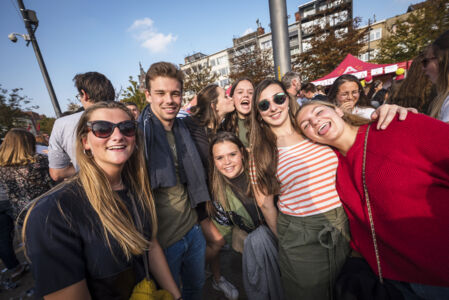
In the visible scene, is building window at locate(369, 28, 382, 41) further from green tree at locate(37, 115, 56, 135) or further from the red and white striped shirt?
green tree at locate(37, 115, 56, 135)

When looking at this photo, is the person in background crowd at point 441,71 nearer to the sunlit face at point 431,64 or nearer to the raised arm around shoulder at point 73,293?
the sunlit face at point 431,64

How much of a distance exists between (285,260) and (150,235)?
4.19 feet

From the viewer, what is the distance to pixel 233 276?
2.96m

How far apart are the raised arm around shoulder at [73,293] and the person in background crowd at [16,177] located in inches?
116

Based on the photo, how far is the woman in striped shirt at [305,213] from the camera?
1642 millimetres

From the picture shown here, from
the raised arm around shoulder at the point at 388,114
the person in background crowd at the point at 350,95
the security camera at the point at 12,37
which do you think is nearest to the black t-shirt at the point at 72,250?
the raised arm around shoulder at the point at 388,114

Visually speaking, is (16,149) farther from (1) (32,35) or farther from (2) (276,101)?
(1) (32,35)

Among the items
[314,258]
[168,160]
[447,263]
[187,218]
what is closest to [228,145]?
[168,160]

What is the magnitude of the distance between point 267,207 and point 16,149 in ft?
13.2

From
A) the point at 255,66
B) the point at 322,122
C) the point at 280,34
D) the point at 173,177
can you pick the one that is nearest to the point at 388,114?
the point at 322,122

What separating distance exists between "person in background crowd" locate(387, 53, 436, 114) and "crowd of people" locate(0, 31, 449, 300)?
19 millimetres

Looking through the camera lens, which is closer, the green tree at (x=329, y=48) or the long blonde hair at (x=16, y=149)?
the long blonde hair at (x=16, y=149)

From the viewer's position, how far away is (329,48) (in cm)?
1694

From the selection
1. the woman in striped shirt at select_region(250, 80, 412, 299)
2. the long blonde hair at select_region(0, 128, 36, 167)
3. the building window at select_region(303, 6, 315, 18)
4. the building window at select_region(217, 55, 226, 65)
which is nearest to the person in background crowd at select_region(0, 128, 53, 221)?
the long blonde hair at select_region(0, 128, 36, 167)
